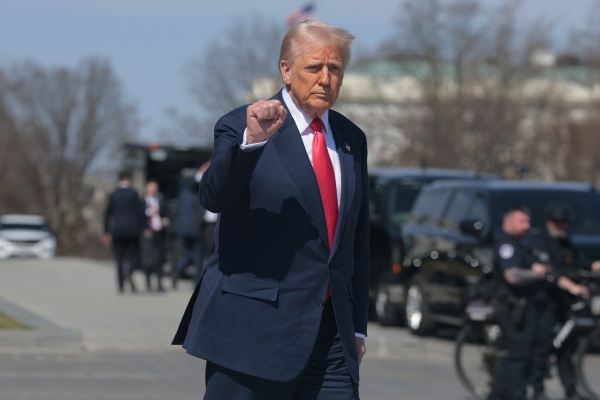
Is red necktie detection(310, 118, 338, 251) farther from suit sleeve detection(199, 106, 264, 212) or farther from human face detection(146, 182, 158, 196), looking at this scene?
human face detection(146, 182, 158, 196)

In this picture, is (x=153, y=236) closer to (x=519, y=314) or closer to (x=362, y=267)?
(x=519, y=314)

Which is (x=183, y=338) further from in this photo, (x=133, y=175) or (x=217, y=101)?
(x=217, y=101)

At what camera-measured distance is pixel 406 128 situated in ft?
190

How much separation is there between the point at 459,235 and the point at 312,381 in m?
11.1

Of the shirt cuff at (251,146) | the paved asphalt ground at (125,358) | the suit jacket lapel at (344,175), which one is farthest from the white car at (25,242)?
the shirt cuff at (251,146)

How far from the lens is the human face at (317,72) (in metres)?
4.89

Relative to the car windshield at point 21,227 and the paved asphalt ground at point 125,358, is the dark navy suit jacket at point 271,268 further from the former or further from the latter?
the car windshield at point 21,227

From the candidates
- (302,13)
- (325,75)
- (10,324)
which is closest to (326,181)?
(325,75)

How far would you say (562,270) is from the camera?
35.2 feet

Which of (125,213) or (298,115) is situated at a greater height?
(298,115)

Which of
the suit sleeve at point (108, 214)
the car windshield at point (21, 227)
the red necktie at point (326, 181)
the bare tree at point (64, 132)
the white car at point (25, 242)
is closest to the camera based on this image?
the red necktie at point (326, 181)

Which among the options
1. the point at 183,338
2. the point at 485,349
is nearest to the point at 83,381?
the point at 485,349

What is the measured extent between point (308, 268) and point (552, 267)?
5819mm

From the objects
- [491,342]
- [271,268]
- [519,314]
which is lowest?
[491,342]
